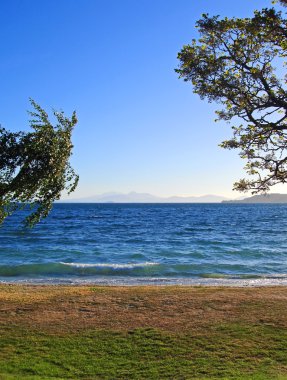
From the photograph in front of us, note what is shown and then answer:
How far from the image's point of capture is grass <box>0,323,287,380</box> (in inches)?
412

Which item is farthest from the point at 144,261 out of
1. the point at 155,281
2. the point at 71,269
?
the point at 155,281

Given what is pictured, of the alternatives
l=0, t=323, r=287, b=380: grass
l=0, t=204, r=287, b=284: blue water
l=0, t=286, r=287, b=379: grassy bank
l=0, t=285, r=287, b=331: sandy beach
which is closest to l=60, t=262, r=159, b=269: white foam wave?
l=0, t=204, r=287, b=284: blue water

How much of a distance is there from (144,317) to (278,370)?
5.45 meters

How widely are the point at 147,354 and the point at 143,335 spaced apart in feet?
4.40

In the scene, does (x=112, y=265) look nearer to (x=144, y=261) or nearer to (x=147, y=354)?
(x=144, y=261)

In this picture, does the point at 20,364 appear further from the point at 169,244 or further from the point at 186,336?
the point at 169,244

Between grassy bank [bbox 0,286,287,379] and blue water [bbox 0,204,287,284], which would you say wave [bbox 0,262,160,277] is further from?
grassy bank [bbox 0,286,287,379]

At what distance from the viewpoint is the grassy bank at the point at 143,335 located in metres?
10.7

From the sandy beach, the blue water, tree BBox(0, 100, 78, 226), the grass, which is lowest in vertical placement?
the blue water

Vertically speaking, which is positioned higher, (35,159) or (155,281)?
(35,159)

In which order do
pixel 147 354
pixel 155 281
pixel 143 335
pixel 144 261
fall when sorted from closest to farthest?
pixel 147 354 → pixel 143 335 → pixel 155 281 → pixel 144 261

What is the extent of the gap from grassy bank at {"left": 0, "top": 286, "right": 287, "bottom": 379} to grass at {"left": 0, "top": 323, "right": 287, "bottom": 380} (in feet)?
0.08

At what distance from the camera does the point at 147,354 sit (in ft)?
38.7

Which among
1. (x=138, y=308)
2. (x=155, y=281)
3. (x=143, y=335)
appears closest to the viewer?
(x=143, y=335)
